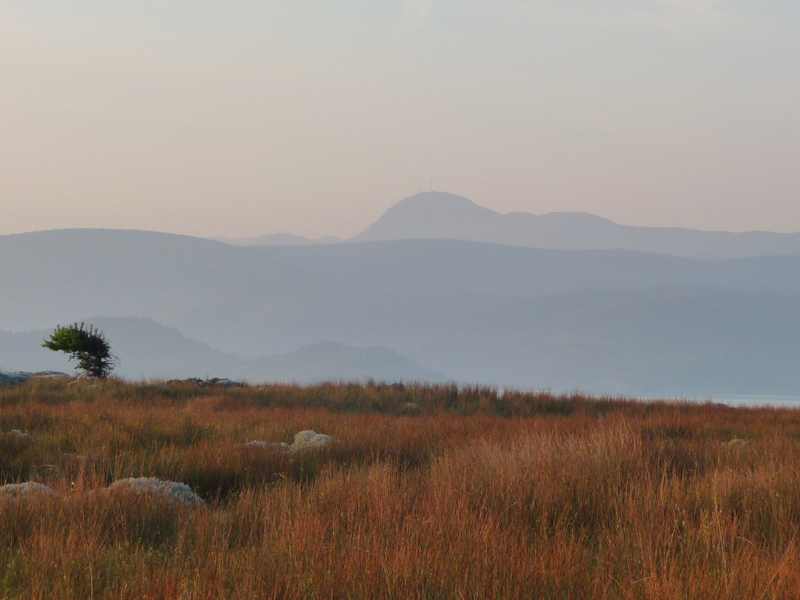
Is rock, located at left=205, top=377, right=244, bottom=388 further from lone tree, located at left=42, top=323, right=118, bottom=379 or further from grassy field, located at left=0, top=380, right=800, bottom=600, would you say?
grassy field, located at left=0, top=380, right=800, bottom=600

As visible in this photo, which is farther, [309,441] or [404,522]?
[309,441]

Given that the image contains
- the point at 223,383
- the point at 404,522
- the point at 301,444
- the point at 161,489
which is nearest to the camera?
the point at 404,522

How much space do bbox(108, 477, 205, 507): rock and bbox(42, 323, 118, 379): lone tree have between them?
645 inches

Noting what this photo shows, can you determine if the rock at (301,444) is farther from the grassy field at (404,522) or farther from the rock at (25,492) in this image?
the rock at (25,492)

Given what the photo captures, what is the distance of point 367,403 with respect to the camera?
54.9ft

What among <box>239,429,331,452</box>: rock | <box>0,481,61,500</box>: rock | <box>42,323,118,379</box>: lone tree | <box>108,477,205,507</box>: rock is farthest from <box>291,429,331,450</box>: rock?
<box>42,323,118,379</box>: lone tree

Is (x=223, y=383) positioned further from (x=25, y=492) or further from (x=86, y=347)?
(x=25, y=492)

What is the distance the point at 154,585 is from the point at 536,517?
289cm

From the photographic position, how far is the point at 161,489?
5547 mm

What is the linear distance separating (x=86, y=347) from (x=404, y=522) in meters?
19.0

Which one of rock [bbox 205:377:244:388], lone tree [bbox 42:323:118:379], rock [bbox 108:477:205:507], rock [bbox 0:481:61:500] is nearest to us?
rock [bbox 0:481:61:500]

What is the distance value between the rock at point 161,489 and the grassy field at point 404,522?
133 millimetres

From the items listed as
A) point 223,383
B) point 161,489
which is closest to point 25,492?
point 161,489

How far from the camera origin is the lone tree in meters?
20.5
